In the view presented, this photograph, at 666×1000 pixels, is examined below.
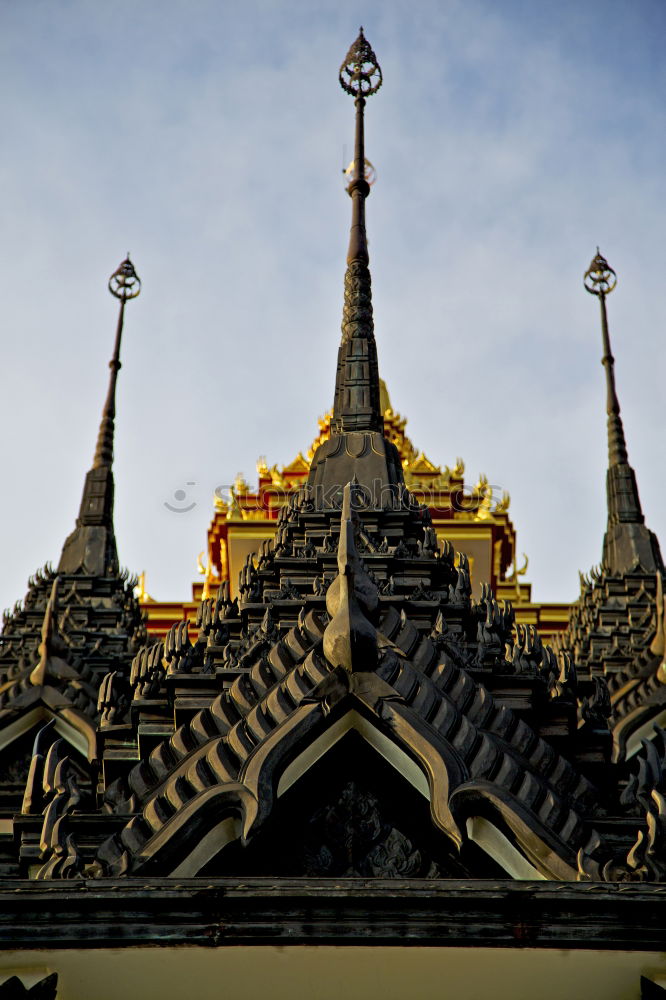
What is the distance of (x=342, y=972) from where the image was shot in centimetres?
943

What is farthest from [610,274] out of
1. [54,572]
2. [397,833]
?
[397,833]

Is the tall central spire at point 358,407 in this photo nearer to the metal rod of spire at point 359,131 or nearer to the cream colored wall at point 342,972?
the metal rod of spire at point 359,131

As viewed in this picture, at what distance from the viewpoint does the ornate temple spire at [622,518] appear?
86.5 ft

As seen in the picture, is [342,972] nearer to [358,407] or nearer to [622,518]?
[358,407]

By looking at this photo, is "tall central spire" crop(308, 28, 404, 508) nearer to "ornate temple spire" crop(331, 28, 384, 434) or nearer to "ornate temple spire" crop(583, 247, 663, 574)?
"ornate temple spire" crop(331, 28, 384, 434)

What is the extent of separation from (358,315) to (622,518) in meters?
8.69

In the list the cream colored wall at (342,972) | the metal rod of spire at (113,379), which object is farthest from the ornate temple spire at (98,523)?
the cream colored wall at (342,972)

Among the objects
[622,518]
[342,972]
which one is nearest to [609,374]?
[622,518]

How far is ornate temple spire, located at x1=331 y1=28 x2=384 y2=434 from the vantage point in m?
18.8

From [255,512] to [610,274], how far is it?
8.06m

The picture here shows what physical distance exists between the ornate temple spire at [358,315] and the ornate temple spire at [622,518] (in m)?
7.68

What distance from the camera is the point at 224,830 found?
35.1 feet

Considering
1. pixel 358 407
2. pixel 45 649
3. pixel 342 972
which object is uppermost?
pixel 358 407

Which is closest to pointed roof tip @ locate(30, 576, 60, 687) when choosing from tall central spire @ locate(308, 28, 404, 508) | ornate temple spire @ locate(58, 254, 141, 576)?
tall central spire @ locate(308, 28, 404, 508)
